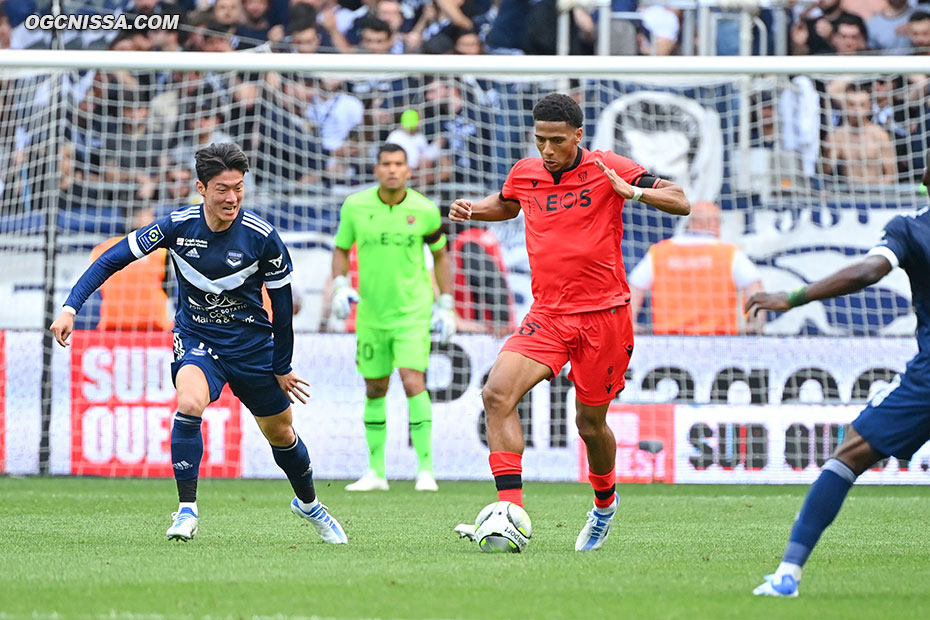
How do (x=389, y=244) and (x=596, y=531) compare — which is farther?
(x=389, y=244)

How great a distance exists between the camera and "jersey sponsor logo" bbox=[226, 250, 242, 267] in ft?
24.6

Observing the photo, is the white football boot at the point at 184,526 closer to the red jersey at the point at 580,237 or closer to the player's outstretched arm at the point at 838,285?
the red jersey at the point at 580,237

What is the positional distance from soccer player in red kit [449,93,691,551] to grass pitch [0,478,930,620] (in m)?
0.69

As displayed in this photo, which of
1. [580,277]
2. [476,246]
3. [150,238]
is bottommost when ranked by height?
[580,277]

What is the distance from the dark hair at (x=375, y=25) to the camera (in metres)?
16.4

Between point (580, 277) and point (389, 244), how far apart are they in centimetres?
468

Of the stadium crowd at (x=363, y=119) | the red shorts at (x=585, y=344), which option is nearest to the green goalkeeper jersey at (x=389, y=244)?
the stadium crowd at (x=363, y=119)

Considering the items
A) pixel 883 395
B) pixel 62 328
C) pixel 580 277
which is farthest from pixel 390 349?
pixel 883 395

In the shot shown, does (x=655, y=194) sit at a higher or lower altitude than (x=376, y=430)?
higher

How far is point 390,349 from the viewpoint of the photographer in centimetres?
1186

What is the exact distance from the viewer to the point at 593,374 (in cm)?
733

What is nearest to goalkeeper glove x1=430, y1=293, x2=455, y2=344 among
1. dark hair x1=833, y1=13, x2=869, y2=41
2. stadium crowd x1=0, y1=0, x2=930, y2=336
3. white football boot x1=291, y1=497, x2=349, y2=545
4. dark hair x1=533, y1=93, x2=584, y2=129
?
stadium crowd x1=0, y1=0, x2=930, y2=336

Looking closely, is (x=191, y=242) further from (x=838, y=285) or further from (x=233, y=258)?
(x=838, y=285)

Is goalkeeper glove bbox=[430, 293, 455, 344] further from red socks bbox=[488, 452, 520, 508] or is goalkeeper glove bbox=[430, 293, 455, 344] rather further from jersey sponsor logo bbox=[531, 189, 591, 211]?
red socks bbox=[488, 452, 520, 508]
